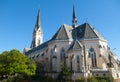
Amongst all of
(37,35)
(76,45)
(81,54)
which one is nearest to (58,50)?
(76,45)

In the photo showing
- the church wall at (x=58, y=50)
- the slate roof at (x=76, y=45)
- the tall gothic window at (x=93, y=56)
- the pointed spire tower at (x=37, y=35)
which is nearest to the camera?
the slate roof at (x=76, y=45)

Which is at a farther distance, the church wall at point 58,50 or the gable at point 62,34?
the gable at point 62,34

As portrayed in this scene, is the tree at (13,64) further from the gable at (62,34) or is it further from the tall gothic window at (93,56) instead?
the tall gothic window at (93,56)

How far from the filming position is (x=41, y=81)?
47.4 metres

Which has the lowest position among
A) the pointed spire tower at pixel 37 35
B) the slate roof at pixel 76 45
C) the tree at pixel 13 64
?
the tree at pixel 13 64

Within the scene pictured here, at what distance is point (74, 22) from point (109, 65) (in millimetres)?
26357

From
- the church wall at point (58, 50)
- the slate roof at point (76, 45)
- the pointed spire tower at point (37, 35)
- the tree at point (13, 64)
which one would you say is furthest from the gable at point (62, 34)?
the pointed spire tower at point (37, 35)

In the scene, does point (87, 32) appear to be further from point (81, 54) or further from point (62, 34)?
point (81, 54)

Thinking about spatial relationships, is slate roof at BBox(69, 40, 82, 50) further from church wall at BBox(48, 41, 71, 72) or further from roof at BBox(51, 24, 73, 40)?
roof at BBox(51, 24, 73, 40)

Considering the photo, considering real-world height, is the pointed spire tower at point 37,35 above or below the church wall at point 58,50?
above

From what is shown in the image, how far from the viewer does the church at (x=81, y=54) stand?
46362 millimetres

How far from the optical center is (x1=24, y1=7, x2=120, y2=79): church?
152 ft

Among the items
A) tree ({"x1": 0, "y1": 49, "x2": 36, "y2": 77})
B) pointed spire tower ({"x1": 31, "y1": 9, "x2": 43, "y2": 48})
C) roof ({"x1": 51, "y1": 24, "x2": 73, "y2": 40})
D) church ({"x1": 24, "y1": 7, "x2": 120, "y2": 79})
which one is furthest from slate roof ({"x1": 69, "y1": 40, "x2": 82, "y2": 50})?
pointed spire tower ({"x1": 31, "y1": 9, "x2": 43, "y2": 48})

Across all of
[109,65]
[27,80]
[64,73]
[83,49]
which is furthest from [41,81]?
[109,65]
